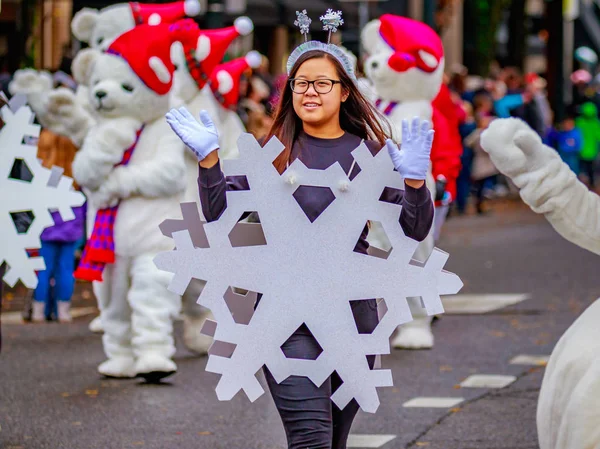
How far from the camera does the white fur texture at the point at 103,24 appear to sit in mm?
10406

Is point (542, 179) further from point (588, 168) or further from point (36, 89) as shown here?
point (588, 168)

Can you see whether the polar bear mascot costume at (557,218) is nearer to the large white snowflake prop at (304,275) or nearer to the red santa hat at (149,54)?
the large white snowflake prop at (304,275)

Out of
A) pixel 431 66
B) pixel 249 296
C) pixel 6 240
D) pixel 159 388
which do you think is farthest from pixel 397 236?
pixel 431 66

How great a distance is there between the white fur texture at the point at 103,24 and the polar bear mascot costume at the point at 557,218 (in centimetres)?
526

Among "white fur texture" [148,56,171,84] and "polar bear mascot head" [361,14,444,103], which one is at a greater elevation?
"white fur texture" [148,56,171,84]

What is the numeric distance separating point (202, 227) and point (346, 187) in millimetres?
527

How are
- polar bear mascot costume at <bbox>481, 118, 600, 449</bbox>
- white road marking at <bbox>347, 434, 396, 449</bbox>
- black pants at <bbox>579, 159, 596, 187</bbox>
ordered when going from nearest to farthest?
polar bear mascot costume at <bbox>481, 118, 600, 449</bbox>
white road marking at <bbox>347, 434, 396, 449</bbox>
black pants at <bbox>579, 159, 596, 187</bbox>

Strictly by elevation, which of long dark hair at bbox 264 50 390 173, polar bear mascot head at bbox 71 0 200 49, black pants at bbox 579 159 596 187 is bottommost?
black pants at bbox 579 159 596 187

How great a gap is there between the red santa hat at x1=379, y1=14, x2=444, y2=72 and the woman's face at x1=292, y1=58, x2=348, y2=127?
4.88 m

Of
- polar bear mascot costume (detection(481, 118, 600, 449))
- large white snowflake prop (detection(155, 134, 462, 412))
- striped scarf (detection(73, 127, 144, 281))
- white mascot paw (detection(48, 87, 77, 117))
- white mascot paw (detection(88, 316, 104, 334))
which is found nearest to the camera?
large white snowflake prop (detection(155, 134, 462, 412))

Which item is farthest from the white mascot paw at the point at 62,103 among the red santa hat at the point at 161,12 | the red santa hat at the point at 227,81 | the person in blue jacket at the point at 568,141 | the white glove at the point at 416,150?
the person in blue jacket at the point at 568,141

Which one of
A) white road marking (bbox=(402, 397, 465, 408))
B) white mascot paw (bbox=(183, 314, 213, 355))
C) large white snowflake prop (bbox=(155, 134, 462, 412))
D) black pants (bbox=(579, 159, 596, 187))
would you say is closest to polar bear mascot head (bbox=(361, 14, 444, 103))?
white mascot paw (bbox=(183, 314, 213, 355))

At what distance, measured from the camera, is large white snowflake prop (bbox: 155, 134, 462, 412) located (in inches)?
196

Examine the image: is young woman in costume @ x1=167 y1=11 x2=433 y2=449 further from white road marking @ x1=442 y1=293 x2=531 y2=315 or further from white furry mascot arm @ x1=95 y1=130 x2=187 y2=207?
white road marking @ x1=442 y1=293 x2=531 y2=315
